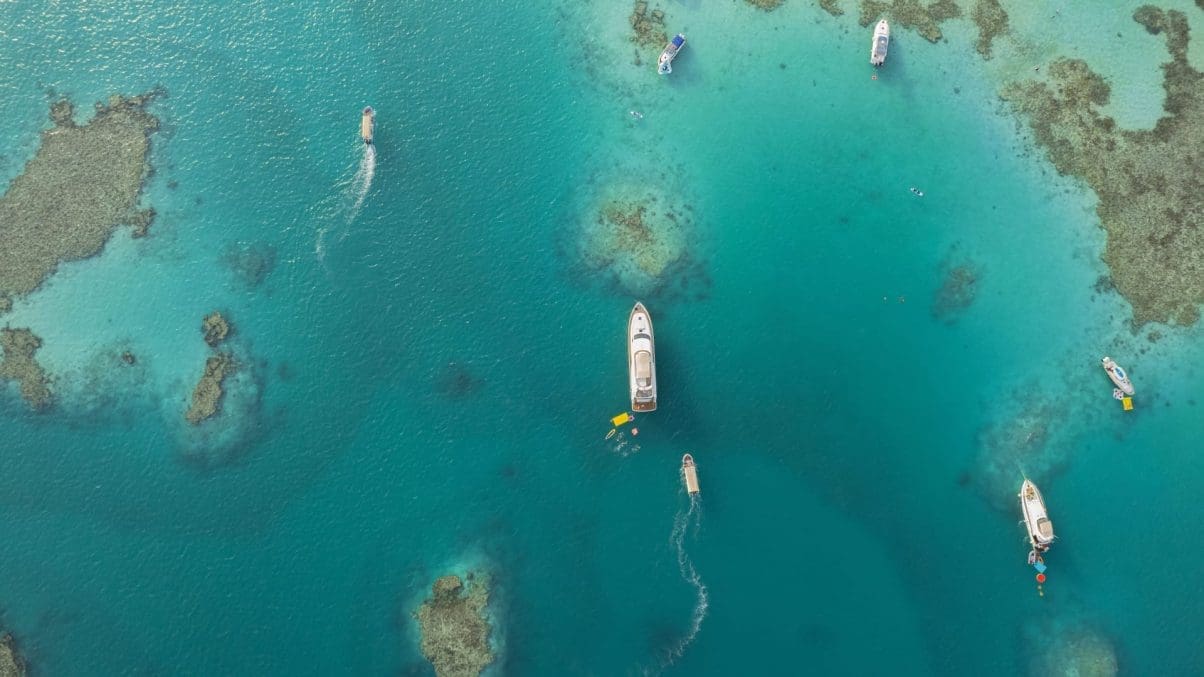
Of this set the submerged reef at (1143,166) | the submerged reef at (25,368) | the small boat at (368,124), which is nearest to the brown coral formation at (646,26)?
the small boat at (368,124)

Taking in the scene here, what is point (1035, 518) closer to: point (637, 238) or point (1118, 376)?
point (1118, 376)

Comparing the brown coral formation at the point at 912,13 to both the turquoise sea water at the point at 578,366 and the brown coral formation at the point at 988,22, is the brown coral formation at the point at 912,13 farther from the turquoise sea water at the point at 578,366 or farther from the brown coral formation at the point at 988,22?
the brown coral formation at the point at 988,22

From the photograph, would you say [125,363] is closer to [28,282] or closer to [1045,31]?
[28,282]

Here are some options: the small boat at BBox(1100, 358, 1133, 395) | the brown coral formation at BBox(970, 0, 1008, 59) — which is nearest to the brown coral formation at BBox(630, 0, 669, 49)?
the brown coral formation at BBox(970, 0, 1008, 59)

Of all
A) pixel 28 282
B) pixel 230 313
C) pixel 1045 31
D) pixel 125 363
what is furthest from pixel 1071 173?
pixel 28 282

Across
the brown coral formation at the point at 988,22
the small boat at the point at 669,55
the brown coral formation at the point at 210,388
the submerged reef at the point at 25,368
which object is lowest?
the submerged reef at the point at 25,368

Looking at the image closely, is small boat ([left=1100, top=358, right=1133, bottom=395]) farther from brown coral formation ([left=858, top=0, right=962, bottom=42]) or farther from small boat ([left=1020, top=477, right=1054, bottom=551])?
brown coral formation ([left=858, top=0, right=962, bottom=42])
